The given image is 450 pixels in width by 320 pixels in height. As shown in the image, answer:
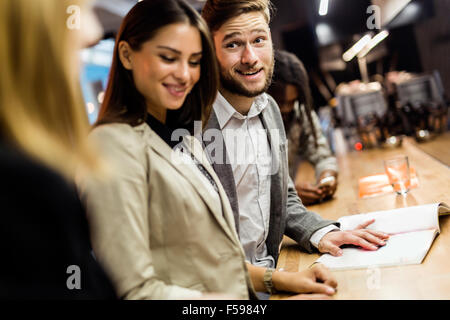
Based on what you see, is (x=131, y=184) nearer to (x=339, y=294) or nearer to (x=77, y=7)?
(x=77, y=7)

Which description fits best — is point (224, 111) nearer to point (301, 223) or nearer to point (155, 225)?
point (301, 223)

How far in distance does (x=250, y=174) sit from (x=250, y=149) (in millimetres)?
95

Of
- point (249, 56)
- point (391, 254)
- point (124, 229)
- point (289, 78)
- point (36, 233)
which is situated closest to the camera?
point (36, 233)

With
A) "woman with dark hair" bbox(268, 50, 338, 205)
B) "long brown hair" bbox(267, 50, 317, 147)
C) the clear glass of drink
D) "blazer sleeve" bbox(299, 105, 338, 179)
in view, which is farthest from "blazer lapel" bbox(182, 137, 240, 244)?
"blazer sleeve" bbox(299, 105, 338, 179)

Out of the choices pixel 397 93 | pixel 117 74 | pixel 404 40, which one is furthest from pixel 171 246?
pixel 404 40

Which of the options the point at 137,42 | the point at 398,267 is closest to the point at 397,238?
the point at 398,267

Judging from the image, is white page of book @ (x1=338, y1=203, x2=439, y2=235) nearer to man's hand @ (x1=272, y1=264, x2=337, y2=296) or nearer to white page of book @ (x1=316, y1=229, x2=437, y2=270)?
white page of book @ (x1=316, y1=229, x2=437, y2=270)

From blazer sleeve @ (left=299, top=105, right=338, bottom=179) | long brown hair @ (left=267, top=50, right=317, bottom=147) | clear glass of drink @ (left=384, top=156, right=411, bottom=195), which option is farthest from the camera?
blazer sleeve @ (left=299, top=105, right=338, bottom=179)

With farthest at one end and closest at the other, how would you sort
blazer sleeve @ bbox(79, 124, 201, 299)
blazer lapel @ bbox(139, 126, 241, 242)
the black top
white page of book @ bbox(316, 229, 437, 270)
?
white page of book @ bbox(316, 229, 437, 270) → blazer lapel @ bbox(139, 126, 241, 242) → blazer sleeve @ bbox(79, 124, 201, 299) → the black top

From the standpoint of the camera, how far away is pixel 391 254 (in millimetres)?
1173

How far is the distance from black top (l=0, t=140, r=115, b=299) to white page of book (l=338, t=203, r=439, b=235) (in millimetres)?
1065

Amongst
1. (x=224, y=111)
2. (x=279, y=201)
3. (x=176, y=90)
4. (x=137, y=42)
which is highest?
(x=137, y=42)

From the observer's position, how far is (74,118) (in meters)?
0.64

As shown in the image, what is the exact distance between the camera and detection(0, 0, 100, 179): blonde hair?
0.59m
